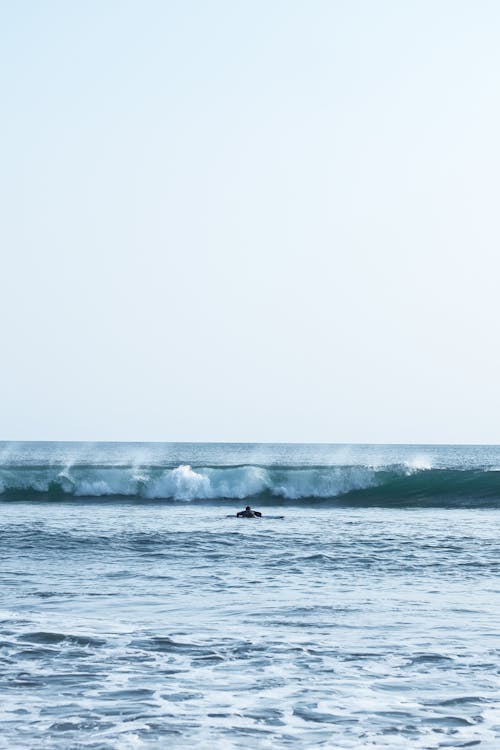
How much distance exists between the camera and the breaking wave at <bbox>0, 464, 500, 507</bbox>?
50.0 metres

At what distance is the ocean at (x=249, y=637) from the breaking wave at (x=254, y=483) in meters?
19.9

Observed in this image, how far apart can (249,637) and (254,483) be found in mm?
39907

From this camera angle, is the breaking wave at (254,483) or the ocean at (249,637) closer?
the ocean at (249,637)

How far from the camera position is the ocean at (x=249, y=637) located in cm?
943

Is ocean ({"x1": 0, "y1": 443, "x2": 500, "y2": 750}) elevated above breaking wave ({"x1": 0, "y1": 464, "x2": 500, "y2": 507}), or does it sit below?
below

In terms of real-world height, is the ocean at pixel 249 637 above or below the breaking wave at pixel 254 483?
below

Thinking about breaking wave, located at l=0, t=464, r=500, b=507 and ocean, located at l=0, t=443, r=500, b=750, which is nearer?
ocean, located at l=0, t=443, r=500, b=750

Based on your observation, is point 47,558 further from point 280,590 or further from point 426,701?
point 426,701

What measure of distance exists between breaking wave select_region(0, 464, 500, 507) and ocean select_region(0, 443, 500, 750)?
19888mm

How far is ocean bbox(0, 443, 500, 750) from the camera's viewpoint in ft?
30.9

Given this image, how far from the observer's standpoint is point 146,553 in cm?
2319

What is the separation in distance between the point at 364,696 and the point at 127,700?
2575 millimetres

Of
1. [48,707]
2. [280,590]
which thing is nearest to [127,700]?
[48,707]

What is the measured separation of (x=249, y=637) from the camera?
523 inches
